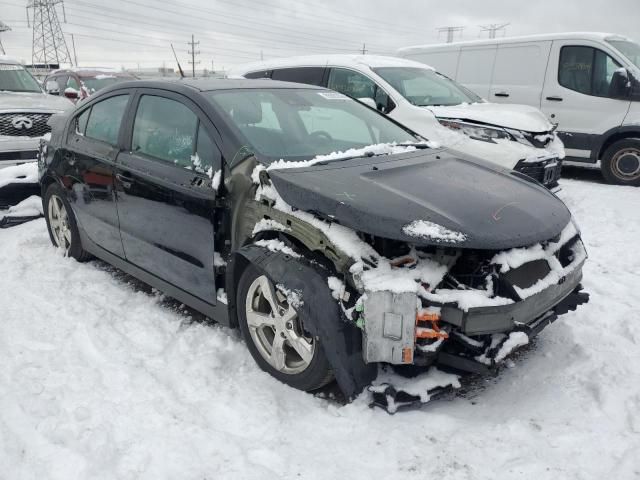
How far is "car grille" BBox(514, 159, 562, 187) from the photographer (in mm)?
5984

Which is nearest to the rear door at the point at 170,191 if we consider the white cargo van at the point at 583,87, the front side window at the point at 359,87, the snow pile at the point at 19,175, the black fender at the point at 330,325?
the black fender at the point at 330,325

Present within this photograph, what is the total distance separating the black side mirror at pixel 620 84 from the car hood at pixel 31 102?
26.7 ft

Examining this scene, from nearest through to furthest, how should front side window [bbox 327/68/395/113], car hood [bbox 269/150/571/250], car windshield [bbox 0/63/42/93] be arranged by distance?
1. car hood [bbox 269/150/571/250]
2. front side window [bbox 327/68/395/113]
3. car windshield [bbox 0/63/42/93]

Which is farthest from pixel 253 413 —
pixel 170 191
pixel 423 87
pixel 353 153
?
pixel 423 87

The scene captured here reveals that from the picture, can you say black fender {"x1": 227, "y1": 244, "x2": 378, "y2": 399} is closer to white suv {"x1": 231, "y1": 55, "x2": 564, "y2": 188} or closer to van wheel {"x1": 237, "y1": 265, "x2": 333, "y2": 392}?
van wheel {"x1": 237, "y1": 265, "x2": 333, "y2": 392}

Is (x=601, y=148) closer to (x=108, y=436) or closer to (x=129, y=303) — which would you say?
(x=129, y=303)

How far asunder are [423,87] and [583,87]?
2.73 meters

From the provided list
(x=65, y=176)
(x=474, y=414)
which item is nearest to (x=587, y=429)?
(x=474, y=414)

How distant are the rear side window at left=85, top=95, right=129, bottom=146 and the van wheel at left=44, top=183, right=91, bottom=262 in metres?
0.71

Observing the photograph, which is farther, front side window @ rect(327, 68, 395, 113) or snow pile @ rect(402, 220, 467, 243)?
front side window @ rect(327, 68, 395, 113)

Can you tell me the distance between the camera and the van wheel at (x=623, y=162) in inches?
306

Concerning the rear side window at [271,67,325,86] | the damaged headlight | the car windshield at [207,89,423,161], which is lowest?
the damaged headlight

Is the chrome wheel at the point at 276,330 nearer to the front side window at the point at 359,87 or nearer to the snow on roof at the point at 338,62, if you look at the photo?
the front side window at the point at 359,87

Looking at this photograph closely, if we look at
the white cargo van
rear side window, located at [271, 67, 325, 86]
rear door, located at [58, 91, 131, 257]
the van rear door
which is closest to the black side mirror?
the white cargo van
